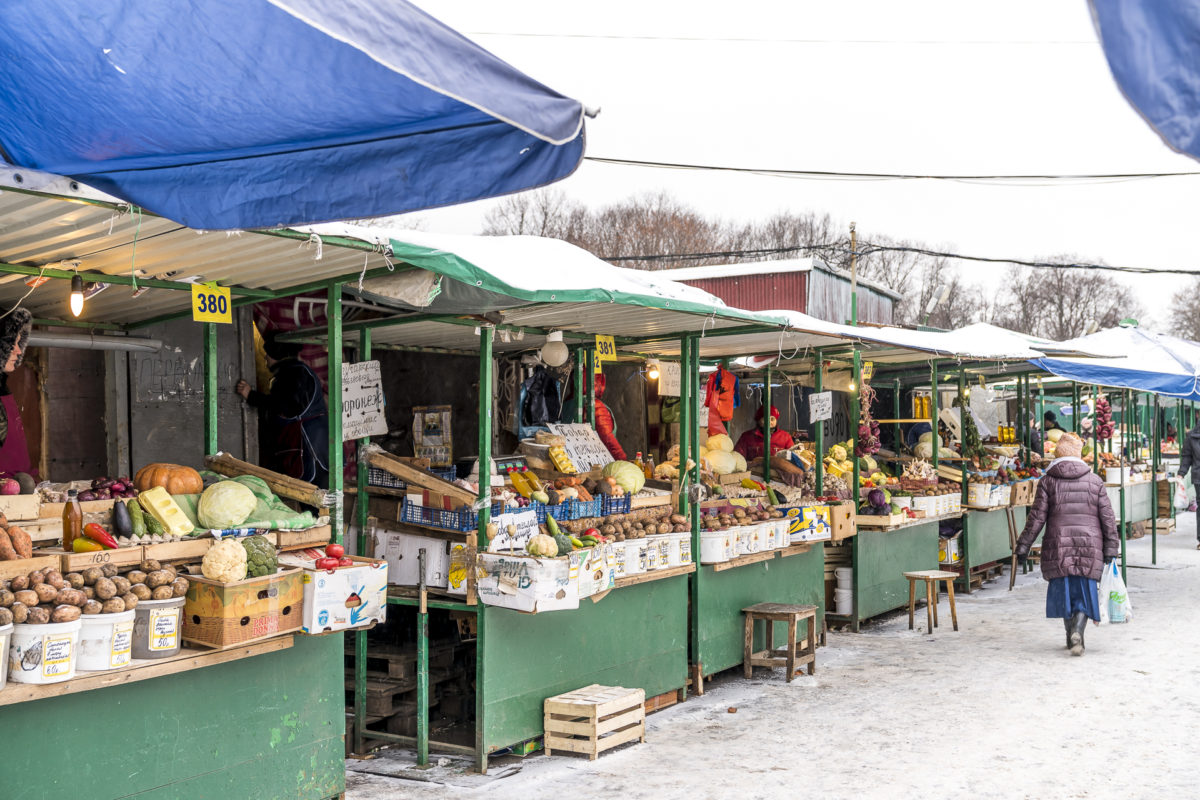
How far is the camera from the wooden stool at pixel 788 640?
28.5 feet

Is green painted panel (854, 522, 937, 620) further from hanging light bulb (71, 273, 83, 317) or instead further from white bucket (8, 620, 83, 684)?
white bucket (8, 620, 83, 684)

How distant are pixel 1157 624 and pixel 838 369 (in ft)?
15.2

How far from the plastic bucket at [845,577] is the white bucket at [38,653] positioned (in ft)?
27.9

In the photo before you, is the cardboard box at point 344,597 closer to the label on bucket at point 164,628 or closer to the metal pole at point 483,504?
the label on bucket at point 164,628

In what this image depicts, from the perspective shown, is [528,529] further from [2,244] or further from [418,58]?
[418,58]

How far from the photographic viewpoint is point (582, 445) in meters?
9.09

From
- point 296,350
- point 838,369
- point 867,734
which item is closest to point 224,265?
point 296,350

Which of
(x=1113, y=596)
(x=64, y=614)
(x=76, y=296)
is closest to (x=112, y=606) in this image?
(x=64, y=614)

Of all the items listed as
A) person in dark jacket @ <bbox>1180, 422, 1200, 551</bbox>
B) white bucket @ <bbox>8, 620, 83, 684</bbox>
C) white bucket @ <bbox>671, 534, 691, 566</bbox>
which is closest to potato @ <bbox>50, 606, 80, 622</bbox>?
white bucket @ <bbox>8, 620, 83, 684</bbox>

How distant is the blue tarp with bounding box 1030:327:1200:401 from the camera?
38.9 ft

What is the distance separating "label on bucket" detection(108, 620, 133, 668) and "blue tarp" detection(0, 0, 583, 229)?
6.09 feet

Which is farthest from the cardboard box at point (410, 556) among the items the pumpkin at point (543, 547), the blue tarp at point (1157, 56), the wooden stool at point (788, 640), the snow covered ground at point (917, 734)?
the blue tarp at point (1157, 56)

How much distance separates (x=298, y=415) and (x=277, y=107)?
616 centimetres

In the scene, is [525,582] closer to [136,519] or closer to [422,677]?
[422,677]
